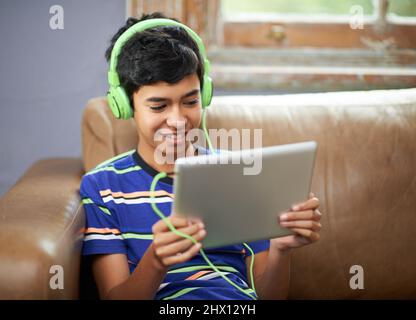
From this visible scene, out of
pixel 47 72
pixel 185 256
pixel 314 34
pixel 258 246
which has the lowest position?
pixel 258 246

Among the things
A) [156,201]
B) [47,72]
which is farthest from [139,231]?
[47,72]

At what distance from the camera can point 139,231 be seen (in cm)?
129

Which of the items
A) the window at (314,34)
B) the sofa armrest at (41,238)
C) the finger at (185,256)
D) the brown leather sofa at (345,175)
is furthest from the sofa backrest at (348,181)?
the finger at (185,256)

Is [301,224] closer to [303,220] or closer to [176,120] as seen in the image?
[303,220]

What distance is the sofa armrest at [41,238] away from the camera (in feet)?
3.48

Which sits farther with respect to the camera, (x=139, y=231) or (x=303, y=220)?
(x=139, y=231)

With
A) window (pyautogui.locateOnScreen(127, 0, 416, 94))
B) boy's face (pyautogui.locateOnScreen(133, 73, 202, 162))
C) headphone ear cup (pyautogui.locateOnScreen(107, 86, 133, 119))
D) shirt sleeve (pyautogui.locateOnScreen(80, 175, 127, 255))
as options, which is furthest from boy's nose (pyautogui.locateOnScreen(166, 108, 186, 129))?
window (pyautogui.locateOnScreen(127, 0, 416, 94))

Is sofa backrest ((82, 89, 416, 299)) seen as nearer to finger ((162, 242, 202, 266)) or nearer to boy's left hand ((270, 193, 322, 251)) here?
boy's left hand ((270, 193, 322, 251))

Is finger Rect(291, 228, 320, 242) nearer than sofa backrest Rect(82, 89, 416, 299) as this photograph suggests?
Yes

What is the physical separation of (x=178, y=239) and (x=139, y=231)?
281 mm

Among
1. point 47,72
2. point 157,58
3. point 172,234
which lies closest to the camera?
point 172,234

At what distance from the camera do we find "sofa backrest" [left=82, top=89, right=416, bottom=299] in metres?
1.54

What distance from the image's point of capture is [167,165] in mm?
1350

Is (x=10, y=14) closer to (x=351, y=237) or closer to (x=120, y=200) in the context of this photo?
(x=120, y=200)
